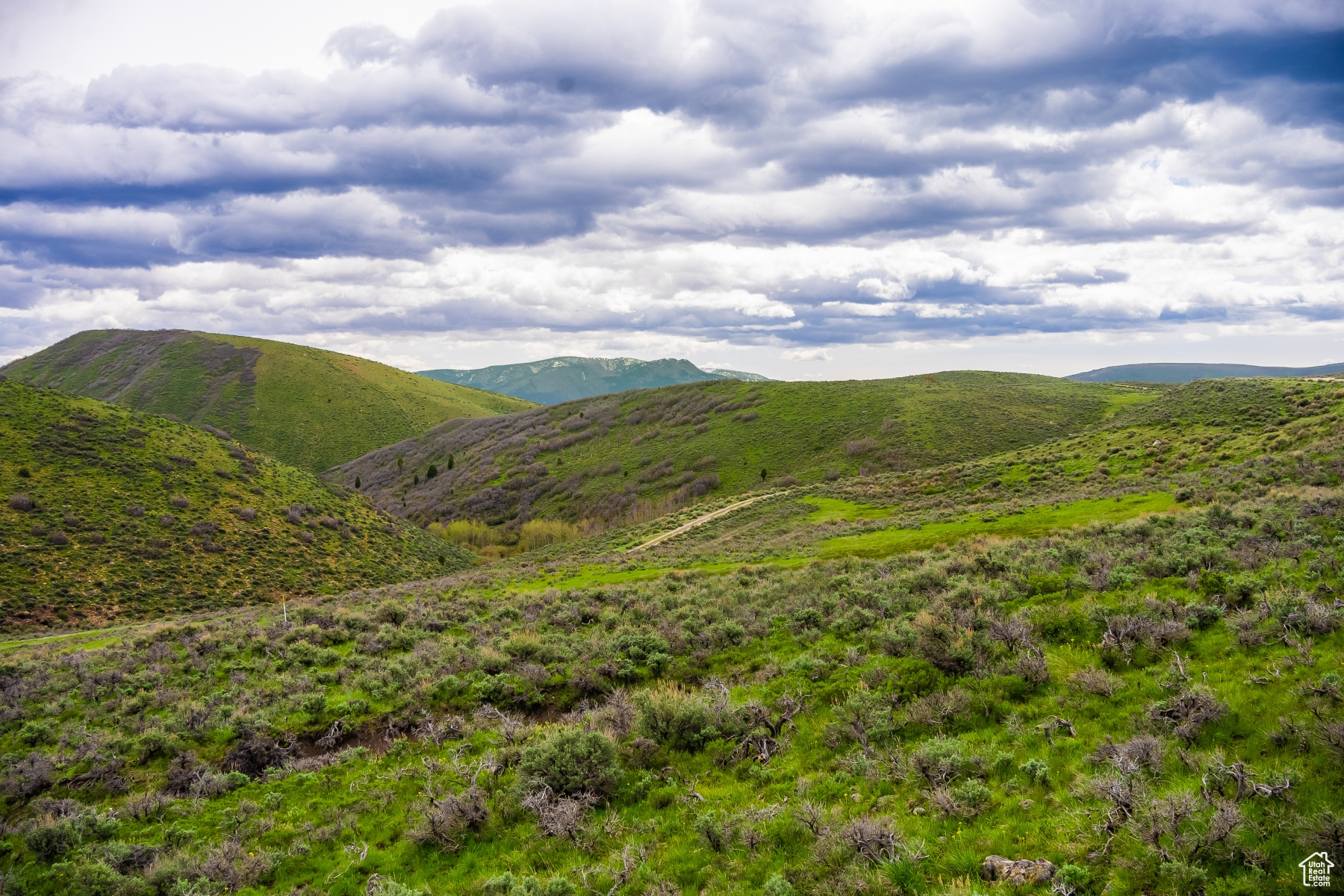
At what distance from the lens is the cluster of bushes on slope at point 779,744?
712cm

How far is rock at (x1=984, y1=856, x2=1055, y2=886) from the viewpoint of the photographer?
21.1 ft

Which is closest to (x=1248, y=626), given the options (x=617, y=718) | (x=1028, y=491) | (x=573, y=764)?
(x=617, y=718)

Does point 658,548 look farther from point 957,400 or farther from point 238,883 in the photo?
point 957,400

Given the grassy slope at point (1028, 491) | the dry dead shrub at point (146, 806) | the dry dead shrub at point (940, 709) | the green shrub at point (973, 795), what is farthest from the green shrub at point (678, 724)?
the grassy slope at point (1028, 491)

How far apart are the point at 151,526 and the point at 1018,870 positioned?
63.2 m

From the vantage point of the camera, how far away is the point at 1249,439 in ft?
142

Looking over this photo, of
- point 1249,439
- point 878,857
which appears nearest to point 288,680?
point 878,857

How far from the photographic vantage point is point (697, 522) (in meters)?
66.8

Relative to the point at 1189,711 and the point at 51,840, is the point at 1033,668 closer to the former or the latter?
the point at 1189,711

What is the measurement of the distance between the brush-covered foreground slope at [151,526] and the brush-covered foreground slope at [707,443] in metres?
Result: 43.9

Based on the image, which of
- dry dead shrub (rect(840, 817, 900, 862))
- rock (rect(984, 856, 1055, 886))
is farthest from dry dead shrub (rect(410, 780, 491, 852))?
rock (rect(984, 856, 1055, 886))

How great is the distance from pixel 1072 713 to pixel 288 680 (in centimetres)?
1869

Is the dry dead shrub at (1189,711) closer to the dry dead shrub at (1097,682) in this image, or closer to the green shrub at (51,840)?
the dry dead shrub at (1097,682)
